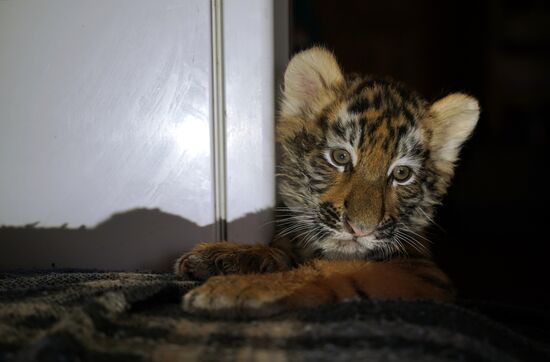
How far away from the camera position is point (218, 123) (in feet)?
4.16

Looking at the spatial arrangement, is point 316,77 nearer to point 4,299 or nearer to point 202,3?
point 202,3

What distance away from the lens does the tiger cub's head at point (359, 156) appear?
1.18 meters

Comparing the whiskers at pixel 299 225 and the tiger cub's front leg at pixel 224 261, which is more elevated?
the whiskers at pixel 299 225

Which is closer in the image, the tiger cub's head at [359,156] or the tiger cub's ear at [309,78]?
the tiger cub's head at [359,156]

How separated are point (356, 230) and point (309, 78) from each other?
47cm

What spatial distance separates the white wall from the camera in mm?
1250

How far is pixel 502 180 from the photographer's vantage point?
13.4 ft

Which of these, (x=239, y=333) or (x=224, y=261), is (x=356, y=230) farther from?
(x=239, y=333)

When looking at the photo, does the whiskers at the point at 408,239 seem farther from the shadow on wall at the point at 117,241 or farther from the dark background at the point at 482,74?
the dark background at the point at 482,74

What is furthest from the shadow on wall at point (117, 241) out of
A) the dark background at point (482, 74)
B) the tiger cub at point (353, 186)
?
the dark background at point (482, 74)

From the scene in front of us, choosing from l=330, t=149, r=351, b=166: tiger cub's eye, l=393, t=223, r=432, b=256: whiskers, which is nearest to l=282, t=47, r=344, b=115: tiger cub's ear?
l=330, t=149, r=351, b=166: tiger cub's eye

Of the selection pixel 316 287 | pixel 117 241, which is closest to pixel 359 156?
pixel 316 287

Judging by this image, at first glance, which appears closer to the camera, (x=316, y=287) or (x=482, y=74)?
(x=316, y=287)

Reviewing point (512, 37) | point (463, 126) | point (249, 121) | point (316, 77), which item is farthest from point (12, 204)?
point (512, 37)
